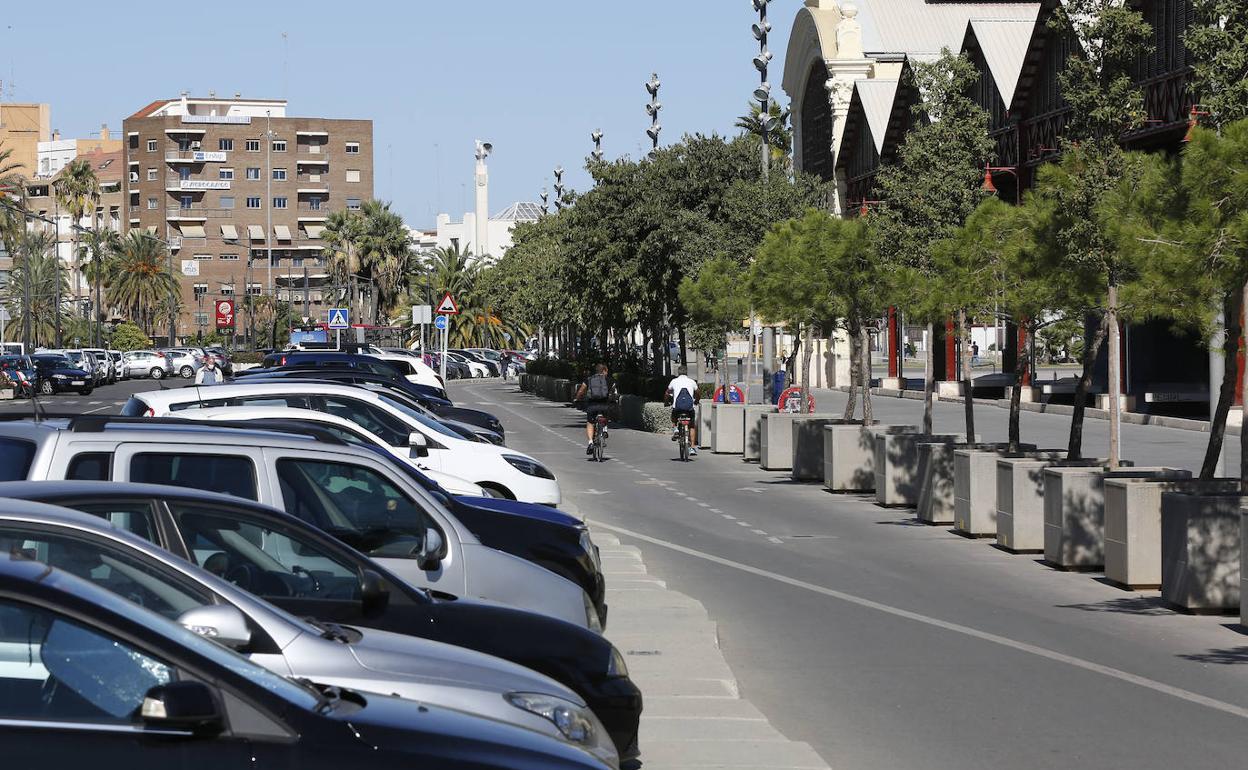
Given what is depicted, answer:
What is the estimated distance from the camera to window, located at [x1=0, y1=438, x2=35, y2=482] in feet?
24.5

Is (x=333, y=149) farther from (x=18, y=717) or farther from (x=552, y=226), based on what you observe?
(x=18, y=717)

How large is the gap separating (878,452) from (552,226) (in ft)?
175

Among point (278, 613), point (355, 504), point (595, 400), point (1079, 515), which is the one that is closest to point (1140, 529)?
point (1079, 515)

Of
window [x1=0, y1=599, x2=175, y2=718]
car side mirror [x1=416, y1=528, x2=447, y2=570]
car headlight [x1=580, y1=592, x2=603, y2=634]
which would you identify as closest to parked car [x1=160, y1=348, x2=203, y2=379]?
car headlight [x1=580, y1=592, x2=603, y2=634]

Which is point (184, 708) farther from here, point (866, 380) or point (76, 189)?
point (76, 189)

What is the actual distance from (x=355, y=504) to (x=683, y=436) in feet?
71.9

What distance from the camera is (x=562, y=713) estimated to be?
535 cm

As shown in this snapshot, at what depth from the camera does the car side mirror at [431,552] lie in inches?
317

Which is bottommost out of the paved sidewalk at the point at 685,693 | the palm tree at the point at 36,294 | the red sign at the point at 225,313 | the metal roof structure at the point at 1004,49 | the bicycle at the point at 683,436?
the paved sidewalk at the point at 685,693

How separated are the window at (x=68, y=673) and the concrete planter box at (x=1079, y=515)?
13.0 meters

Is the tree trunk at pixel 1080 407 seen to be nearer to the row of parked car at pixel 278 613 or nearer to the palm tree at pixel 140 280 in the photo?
the row of parked car at pixel 278 613

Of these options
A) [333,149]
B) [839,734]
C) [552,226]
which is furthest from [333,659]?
[333,149]

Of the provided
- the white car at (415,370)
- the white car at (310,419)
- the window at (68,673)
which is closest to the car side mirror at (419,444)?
the white car at (310,419)

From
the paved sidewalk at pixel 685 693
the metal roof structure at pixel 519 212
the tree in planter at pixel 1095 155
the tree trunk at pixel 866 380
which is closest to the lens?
the paved sidewalk at pixel 685 693
